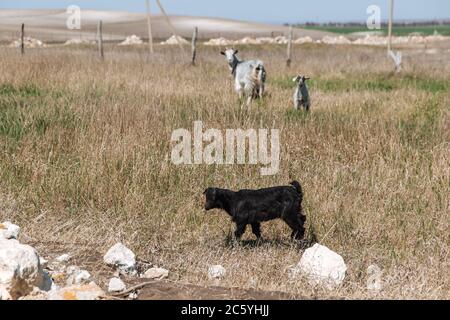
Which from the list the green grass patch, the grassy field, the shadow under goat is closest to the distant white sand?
the green grass patch

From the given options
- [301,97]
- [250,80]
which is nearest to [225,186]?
[301,97]

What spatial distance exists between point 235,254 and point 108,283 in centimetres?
123

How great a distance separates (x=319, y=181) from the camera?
23.0 ft

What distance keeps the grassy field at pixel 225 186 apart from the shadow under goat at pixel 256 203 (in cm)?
30

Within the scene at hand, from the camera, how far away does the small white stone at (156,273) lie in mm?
5059

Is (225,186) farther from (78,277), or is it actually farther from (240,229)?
(78,277)

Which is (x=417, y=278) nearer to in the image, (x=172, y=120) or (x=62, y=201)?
(x=62, y=201)

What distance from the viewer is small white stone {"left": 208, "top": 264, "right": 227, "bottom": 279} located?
5129 millimetres

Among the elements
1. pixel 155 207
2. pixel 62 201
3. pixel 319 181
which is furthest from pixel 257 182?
pixel 62 201

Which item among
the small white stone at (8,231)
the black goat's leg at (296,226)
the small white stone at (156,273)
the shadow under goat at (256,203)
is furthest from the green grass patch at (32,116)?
the black goat's leg at (296,226)

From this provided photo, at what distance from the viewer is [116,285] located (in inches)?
181

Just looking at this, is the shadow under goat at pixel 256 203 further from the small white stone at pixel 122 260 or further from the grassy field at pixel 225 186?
the small white stone at pixel 122 260

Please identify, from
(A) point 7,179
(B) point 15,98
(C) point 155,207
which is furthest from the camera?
(B) point 15,98

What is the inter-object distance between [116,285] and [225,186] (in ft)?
8.93
